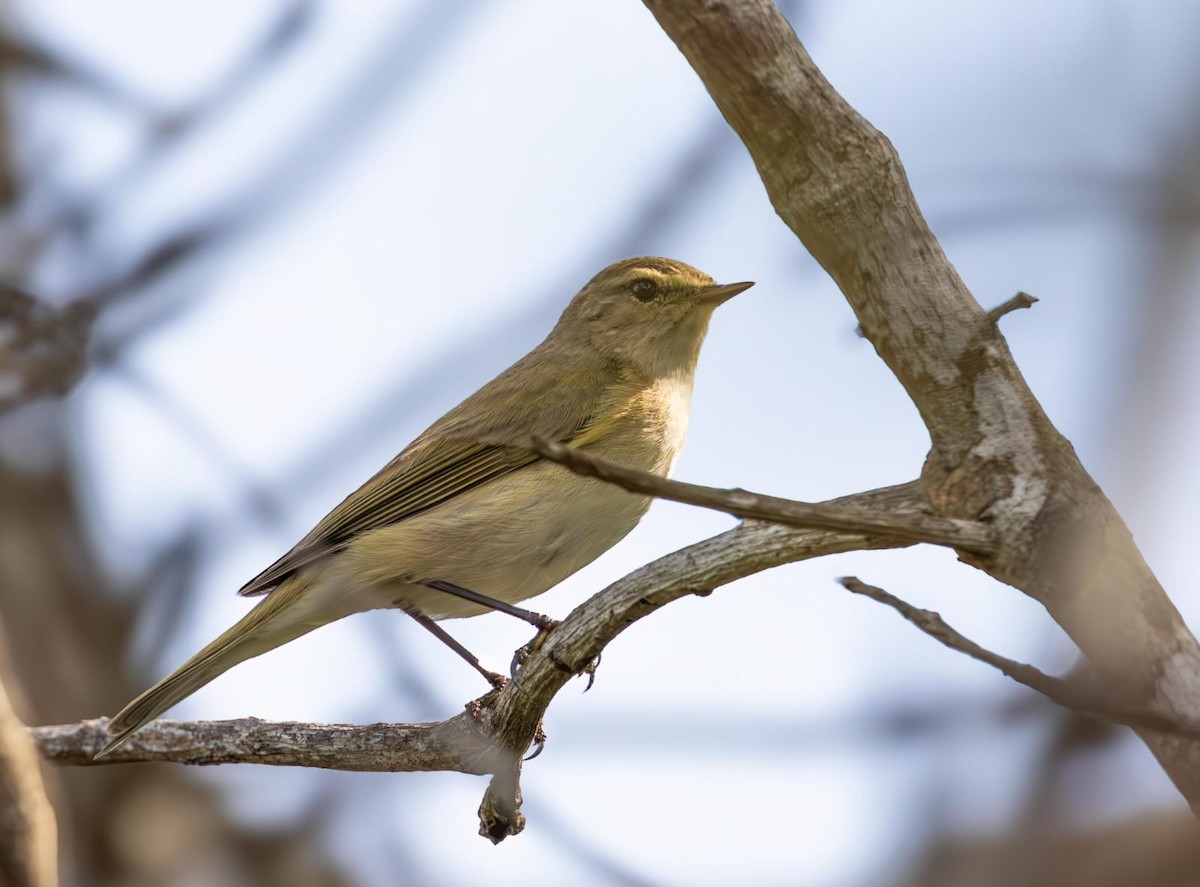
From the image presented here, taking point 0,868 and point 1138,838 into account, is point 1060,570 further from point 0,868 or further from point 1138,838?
point 0,868

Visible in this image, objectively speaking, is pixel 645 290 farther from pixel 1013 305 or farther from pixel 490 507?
pixel 1013 305

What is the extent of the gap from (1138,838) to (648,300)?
11.8ft

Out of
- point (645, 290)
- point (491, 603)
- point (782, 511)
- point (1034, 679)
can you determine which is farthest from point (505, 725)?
point (645, 290)

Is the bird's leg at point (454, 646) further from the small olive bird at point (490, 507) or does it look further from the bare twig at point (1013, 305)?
the bare twig at point (1013, 305)

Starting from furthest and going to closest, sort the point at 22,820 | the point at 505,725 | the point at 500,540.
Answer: the point at 500,540 < the point at 505,725 < the point at 22,820

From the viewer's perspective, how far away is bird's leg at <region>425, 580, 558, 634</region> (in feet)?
15.1

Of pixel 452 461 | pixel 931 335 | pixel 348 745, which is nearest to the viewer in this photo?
pixel 931 335

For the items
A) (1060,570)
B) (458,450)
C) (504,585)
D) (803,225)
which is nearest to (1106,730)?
(1060,570)

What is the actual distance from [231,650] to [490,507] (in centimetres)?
107

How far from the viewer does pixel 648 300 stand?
580 cm

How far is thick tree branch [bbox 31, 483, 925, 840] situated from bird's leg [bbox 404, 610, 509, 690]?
79 cm

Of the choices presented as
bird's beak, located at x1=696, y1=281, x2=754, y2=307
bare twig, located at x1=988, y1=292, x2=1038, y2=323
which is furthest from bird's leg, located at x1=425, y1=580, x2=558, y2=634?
bare twig, located at x1=988, y1=292, x2=1038, y2=323

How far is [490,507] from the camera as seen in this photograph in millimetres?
4770

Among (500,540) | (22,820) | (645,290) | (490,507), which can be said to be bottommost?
(22,820)
